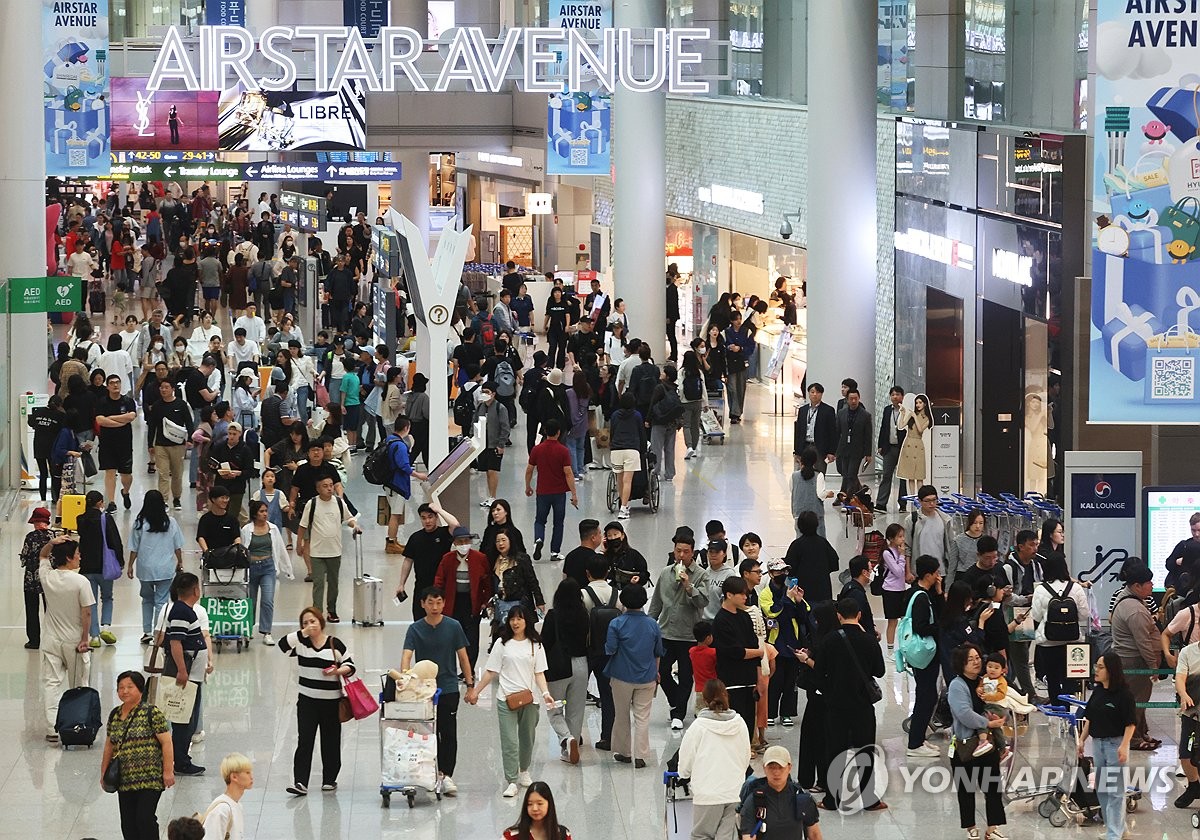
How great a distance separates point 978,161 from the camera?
20.9 meters

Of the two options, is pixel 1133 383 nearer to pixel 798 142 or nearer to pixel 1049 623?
pixel 1049 623

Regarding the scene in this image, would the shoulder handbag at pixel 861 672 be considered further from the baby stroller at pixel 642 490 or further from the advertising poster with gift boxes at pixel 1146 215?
the baby stroller at pixel 642 490

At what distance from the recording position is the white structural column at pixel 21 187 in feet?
75.8

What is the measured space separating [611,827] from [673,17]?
89.9ft

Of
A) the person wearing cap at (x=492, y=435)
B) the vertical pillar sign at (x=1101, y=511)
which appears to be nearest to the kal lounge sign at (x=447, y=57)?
the person wearing cap at (x=492, y=435)

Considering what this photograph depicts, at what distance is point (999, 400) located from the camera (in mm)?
21156

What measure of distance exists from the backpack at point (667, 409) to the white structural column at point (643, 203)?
9640 mm

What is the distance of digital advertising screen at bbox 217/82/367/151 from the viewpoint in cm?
3269

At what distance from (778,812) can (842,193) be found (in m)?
15.1

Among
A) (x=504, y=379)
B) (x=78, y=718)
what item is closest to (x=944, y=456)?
(x=504, y=379)

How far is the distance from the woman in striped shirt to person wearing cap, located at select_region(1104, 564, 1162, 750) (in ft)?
17.0

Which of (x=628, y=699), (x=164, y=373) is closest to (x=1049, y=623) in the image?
(x=628, y=699)

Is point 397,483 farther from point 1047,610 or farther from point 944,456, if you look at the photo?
point 1047,610

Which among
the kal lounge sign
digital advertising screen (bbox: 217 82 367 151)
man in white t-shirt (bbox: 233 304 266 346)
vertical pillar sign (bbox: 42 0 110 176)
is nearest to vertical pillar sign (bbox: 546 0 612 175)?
the kal lounge sign
